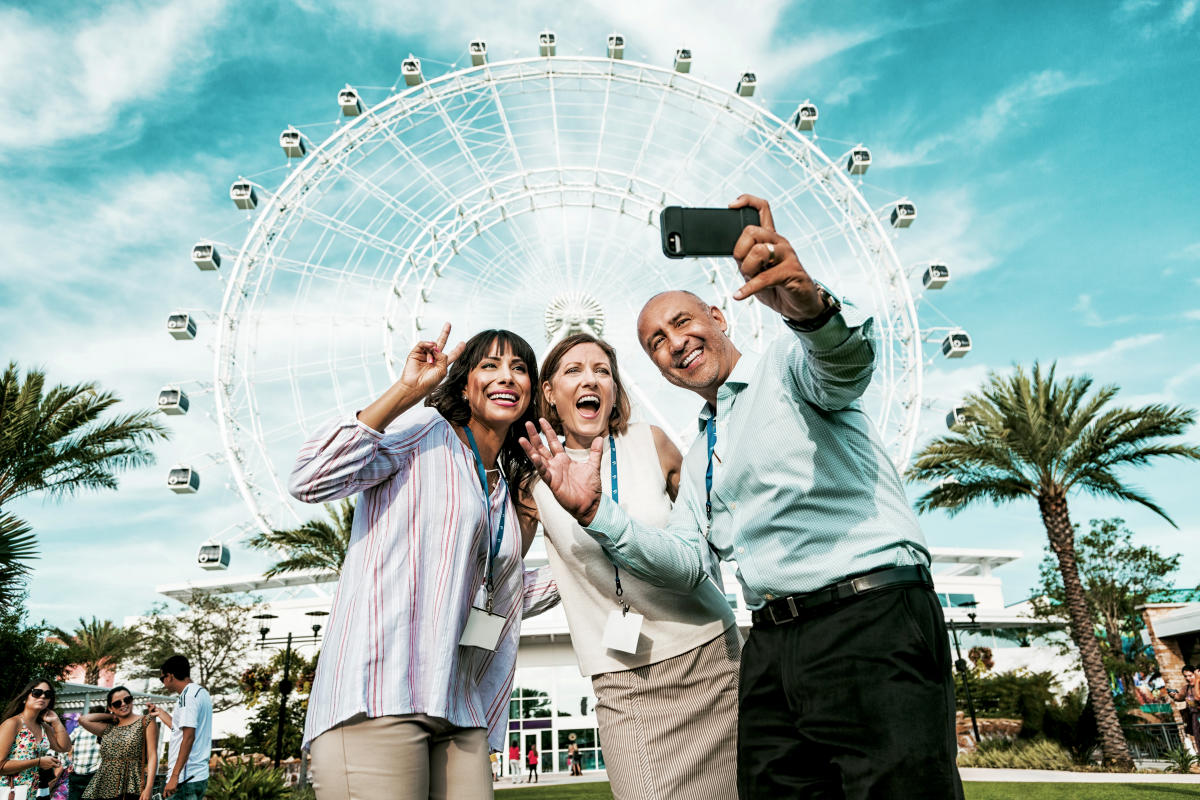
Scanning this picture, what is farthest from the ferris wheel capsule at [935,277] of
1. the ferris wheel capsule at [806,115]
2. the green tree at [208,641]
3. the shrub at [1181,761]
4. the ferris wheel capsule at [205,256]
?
the green tree at [208,641]

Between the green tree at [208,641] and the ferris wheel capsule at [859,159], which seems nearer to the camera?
the ferris wheel capsule at [859,159]

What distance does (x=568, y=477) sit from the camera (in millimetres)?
2254

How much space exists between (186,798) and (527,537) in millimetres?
6448

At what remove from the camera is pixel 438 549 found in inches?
86.3

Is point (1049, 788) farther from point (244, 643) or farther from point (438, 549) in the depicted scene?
point (244, 643)

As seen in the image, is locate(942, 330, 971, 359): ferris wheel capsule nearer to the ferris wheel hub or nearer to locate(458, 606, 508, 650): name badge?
the ferris wheel hub

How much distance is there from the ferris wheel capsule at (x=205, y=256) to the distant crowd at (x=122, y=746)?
61.8ft

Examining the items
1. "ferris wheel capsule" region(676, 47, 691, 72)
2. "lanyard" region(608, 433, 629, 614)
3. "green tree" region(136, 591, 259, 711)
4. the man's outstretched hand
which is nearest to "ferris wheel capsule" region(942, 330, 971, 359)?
"ferris wheel capsule" region(676, 47, 691, 72)

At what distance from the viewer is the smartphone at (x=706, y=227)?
1.87 meters

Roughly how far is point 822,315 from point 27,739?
27.1ft

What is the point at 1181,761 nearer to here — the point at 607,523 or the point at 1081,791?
the point at 1081,791

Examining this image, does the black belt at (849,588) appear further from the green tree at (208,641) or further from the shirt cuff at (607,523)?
the green tree at (208,641)

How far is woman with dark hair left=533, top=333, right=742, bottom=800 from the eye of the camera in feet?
7.88

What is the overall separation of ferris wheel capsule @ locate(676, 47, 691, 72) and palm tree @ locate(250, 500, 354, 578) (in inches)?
688
